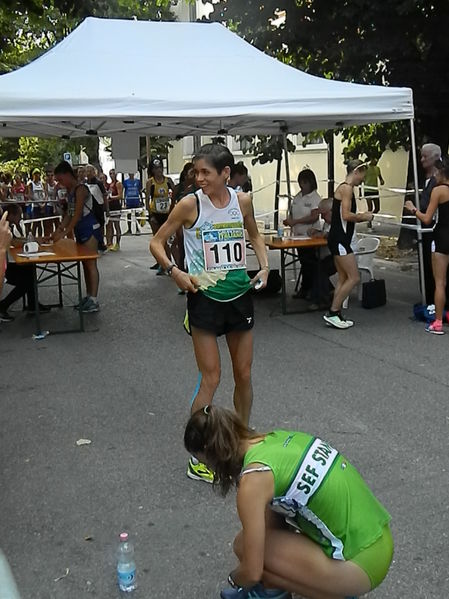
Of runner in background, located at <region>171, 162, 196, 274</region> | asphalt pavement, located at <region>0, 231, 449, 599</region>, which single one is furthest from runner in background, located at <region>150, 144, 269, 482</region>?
runner in background, located at <region>171, 162, 196, 274</region>

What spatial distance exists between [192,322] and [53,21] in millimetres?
20492

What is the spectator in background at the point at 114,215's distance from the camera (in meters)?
15.5

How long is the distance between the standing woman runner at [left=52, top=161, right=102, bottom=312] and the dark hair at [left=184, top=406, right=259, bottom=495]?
18.8 feet

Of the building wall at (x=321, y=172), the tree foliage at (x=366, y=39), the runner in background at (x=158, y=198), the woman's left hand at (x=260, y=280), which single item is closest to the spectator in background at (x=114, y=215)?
the building wall at (x=321, y=172)

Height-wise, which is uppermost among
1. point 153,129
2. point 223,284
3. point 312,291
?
point 153,129

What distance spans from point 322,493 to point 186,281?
170 cm

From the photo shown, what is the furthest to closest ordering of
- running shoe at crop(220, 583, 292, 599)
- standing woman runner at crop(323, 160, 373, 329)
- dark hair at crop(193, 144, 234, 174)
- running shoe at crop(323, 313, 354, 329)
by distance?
1. running shoe at crop(323, 313, 354, 329)
2. standing woman runner at crop(323, 160, 373, 329)
3. dark hair at crop(193, 144, 234, 174)
4. running shoe at crop(220, 583, 292, 599)

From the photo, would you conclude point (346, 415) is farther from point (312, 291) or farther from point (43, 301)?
point (43, 301)

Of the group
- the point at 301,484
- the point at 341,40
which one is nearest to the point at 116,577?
the point at 301,484

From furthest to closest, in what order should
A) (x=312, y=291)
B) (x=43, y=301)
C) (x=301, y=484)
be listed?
(x=43, y=301) < (x=312, y=291) < (x=301, y=484)

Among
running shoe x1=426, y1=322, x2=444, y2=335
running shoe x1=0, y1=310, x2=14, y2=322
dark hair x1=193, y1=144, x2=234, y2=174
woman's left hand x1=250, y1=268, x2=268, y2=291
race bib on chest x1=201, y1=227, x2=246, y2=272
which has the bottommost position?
running shoe x1=426, y1=322, x2=444, y2=335

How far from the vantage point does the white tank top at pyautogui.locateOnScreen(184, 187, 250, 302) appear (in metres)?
3.97

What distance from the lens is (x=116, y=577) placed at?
3137mm

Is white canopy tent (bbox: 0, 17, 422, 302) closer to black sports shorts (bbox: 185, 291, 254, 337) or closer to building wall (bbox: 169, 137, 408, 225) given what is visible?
black sports shorts (bbox: 185, 291, 254, 337)
